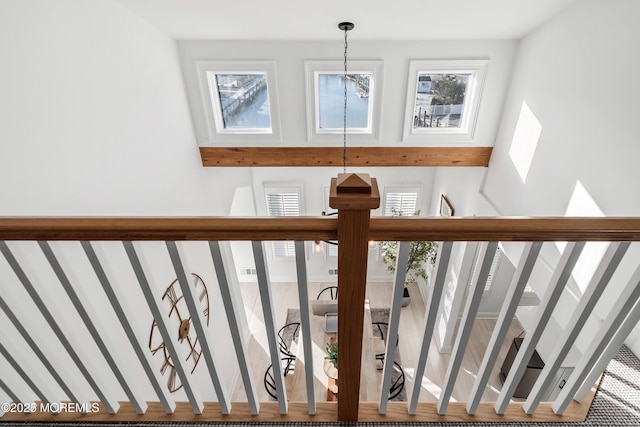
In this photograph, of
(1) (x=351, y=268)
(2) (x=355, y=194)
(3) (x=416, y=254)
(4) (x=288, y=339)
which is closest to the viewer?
(2) (x=355, y=194)

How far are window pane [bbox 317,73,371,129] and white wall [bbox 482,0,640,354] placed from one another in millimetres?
1601

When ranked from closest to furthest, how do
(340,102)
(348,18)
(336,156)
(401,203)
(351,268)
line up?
(351,268)
(348,18)
(340,102)
(336,156)
(401,203)

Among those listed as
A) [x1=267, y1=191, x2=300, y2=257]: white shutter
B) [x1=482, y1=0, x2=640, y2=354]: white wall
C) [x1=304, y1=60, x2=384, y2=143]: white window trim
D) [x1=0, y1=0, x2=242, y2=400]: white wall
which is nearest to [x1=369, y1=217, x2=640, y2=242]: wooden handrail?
[x1=0, y1=0, x2=242, y2=400]: white wall

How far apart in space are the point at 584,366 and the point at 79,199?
2610 mm

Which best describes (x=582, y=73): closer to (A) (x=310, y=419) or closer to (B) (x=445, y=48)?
(B) (x=445, y=48)

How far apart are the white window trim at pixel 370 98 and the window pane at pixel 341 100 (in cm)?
8

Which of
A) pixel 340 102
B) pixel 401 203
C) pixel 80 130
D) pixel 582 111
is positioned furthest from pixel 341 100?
pixel 80 130

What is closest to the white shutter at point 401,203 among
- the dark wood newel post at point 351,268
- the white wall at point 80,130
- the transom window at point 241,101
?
the transom window at point 241,101

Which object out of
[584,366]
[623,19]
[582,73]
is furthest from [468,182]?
[584,366]

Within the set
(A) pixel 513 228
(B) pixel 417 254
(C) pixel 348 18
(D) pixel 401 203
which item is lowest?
(B) pixel 417 254

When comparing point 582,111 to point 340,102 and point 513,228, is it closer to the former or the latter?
point 513,228

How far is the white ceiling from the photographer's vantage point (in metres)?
2.61

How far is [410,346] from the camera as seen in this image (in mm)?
4953

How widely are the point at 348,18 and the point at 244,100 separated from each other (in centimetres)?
159
